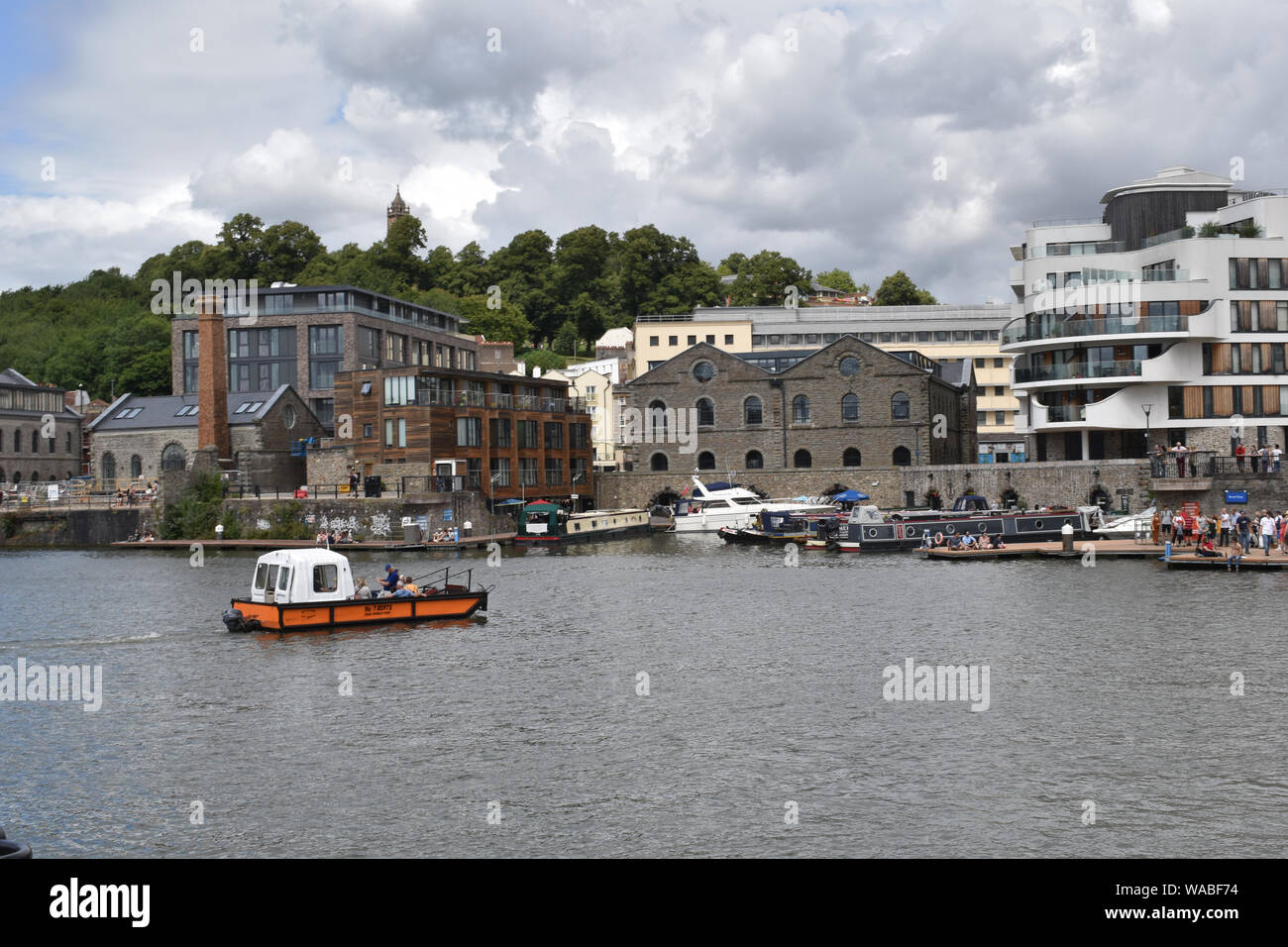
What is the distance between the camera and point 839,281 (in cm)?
19050

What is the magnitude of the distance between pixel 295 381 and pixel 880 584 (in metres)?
68.1

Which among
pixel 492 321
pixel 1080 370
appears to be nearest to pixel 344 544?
pixel 1080 370

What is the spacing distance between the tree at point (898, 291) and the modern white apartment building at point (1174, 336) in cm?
7924

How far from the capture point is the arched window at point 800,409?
319ft

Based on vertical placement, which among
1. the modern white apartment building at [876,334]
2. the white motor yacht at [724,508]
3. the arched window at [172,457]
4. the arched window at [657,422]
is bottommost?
the white motor yacht at [724,508]

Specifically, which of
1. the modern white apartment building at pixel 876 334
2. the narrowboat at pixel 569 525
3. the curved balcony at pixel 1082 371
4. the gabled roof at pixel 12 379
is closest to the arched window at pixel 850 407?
the curved balcony at pixel 1082 371

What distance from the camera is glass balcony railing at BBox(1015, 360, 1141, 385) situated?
7506cm

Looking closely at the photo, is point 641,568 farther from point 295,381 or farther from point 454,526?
point 295,381

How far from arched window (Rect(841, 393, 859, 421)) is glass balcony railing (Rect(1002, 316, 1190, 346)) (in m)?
17.0

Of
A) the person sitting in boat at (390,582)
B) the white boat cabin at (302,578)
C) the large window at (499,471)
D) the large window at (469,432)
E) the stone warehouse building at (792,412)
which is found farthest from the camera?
the stone warehouse building at (792,412)

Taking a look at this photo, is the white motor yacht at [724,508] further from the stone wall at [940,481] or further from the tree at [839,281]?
the tree at [839,281]

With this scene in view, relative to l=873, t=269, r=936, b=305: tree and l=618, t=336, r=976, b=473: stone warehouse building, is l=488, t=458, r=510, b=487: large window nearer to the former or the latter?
l=618, t=336, r=976, b=473: stone warehouse building

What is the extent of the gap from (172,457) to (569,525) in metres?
35.9
